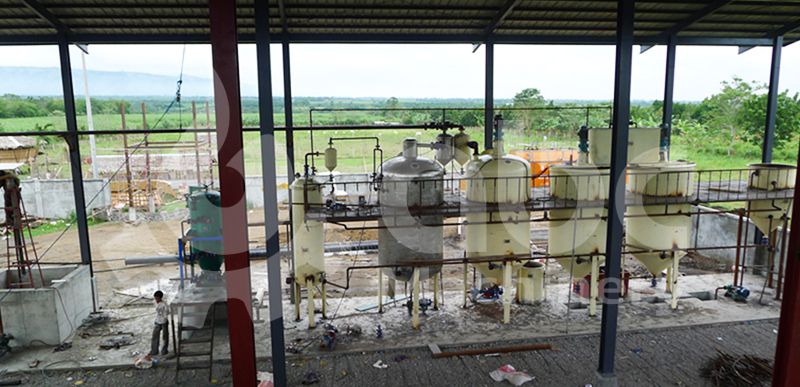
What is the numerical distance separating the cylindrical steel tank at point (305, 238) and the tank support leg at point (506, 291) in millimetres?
4651

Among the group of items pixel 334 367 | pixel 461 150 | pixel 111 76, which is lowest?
pixel 334 367

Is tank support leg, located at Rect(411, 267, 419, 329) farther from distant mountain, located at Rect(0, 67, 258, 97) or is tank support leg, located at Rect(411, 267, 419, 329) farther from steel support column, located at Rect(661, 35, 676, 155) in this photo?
distant mountain, located at Rect(0, 67, 258, 97)

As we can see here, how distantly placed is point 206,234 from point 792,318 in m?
12.1

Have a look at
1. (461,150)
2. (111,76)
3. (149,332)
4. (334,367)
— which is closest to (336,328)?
(334,367)

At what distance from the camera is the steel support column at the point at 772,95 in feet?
49.3

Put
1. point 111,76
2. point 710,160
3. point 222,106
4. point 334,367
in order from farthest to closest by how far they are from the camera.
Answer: point 111,76 < point 710,160 < point 334,367 < point 222,106

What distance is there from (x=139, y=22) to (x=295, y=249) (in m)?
6.89

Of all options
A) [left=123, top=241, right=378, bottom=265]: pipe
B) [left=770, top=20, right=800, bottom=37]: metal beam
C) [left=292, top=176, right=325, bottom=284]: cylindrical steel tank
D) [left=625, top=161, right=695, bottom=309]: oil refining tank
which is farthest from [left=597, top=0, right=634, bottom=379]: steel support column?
[left=123, top=241, right=378, bottom=265]: pipe

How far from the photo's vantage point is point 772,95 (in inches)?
595

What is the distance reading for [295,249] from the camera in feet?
40.8

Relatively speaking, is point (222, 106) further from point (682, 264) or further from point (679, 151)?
point (679, 151)

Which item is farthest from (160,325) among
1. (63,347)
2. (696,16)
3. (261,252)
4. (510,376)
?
(696,16)

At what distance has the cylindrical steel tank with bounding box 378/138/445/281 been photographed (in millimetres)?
11609

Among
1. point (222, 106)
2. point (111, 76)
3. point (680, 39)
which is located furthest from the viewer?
point (111, 76)
